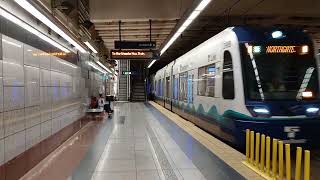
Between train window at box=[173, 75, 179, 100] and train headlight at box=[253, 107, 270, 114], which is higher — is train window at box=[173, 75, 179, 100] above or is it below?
above

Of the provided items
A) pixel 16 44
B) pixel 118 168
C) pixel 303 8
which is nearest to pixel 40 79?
pixel 16 44

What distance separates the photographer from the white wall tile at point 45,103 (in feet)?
20.9

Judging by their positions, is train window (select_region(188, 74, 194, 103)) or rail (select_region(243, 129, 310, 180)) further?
train window (select_region(188, 74, 194, 103))

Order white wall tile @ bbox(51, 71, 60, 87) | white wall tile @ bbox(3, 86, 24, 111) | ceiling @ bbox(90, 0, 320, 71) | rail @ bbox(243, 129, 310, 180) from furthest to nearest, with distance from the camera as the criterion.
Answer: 1. ceiling @ bbox(90, 0, 320, 71)
2. white wall tile @ bbox(51, 71, 60, 87)
3. rail @ bbox(243, 129, 310, 180)
4. white wall tile @ bbox(3, 86, 24, 111)

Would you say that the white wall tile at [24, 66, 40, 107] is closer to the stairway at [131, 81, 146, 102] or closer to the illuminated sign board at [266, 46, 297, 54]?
the illuminated sign board at [266, 46, 297, 54]

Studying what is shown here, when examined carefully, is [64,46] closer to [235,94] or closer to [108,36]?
[235,94]

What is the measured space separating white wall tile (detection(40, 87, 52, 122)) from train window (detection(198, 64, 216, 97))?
395cm

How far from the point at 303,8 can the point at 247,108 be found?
5940 mm

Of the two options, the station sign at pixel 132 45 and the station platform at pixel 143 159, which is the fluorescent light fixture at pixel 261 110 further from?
the station sign at pixel 132 45

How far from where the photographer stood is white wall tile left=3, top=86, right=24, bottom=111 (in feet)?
14.5

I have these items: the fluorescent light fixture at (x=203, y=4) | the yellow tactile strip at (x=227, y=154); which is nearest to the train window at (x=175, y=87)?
the yellow tactile strip at (x=227, y=154)

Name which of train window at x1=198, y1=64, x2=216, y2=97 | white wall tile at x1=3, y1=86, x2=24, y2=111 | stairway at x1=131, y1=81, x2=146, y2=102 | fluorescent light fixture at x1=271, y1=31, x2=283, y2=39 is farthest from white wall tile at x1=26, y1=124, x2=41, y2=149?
stairway at x1=131, y1=81, x2=146, y2=102

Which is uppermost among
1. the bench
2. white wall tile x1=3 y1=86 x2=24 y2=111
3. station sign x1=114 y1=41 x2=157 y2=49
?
station sign x1=114 y1=41 x2=157 y2=49

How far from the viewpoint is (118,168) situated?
597 centimetres
